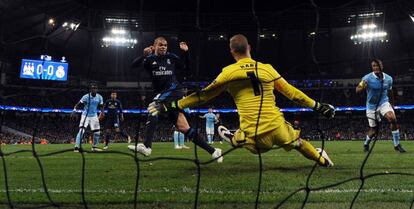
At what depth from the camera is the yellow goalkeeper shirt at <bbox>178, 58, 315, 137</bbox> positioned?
4781mm

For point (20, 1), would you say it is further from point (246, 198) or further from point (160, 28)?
point (246, 198)

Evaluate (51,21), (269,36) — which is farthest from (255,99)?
(269,36)

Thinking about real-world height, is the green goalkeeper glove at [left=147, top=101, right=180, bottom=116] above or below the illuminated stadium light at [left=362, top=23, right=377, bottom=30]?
below

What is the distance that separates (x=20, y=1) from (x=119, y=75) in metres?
15.2

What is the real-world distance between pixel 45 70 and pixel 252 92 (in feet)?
123

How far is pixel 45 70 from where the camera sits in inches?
1507

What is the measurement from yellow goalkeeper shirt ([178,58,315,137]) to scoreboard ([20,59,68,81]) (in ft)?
116

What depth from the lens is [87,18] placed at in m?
40.1

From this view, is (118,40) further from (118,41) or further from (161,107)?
(161,107)

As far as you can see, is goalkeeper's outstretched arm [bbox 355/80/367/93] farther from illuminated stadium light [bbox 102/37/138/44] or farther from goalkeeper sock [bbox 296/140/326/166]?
illuminated stadium light [bbox 102/37/138/44]

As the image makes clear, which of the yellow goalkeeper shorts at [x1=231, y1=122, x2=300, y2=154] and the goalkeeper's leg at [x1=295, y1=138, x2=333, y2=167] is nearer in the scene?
the yellow goalkeeper shorts at [x1=231, y1=122, x2=300, y2=154]

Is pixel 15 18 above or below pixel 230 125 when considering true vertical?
above

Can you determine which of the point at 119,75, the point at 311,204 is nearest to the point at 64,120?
the point at 119,75

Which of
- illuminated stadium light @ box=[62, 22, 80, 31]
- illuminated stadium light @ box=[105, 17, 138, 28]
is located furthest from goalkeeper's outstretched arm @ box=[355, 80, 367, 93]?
illuminated stadium light @ box=[62, 22, 80, 31]
